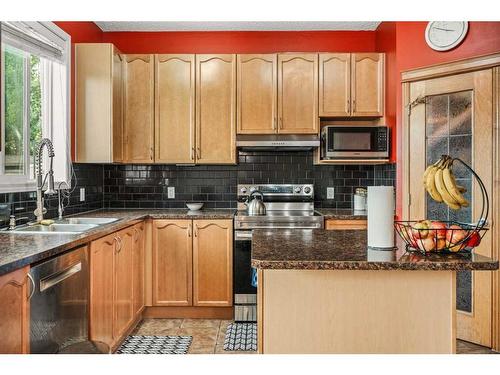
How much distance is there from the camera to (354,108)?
383cm

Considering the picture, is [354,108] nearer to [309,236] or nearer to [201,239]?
[201,239]

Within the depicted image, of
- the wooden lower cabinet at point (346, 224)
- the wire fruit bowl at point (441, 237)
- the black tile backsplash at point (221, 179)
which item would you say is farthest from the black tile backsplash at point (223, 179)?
the wire fruit bowl at point (441, 237)

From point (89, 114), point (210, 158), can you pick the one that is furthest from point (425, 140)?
point (89, 114)

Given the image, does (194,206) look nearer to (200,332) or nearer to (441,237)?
(200,332)

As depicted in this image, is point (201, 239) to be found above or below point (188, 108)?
below

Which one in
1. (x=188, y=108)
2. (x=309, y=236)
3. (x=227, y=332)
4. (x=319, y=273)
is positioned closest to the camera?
(x=319, y=273)

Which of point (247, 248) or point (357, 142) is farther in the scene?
point (357, 142)

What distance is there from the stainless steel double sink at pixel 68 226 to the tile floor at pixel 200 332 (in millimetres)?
931

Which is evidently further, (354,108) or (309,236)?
(354,108)

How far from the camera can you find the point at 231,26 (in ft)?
13.3

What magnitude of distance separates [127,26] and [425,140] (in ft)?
9.49

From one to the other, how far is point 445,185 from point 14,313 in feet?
5.53

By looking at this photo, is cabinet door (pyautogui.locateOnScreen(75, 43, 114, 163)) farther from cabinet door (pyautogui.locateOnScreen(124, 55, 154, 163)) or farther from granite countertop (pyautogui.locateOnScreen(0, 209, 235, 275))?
granite countertop (pyautogui.locateOnScreen(0, 209, 235, 275))

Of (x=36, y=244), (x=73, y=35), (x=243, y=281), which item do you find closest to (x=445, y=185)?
(x=36, y=244)
